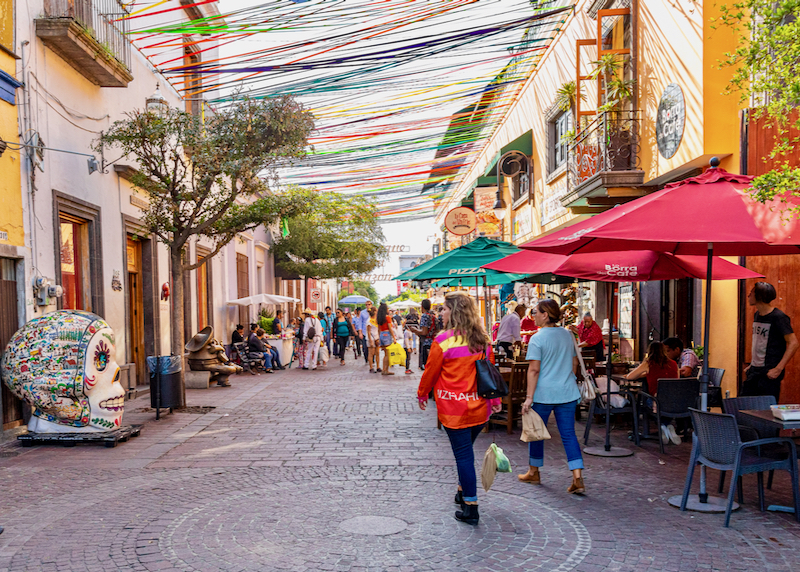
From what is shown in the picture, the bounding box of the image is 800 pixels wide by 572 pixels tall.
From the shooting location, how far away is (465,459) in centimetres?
483

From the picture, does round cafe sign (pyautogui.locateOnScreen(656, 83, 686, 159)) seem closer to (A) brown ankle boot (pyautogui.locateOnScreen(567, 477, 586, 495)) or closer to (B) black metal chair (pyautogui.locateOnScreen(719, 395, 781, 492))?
(B) black metal chair (pyautogui.locateOnScreen(719, 395, 781, 492))

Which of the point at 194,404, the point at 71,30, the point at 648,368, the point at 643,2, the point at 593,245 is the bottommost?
the point at 194,404

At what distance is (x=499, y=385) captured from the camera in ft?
15.9

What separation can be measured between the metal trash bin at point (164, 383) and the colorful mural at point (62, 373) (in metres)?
1.53

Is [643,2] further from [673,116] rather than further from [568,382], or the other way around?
[568,382]

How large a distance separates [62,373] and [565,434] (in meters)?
5.62

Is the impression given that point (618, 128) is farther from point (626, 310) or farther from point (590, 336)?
point (626, 310)

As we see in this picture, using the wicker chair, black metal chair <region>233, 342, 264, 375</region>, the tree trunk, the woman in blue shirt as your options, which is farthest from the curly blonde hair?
black metal chair <region>233, 342, 264, 375</region>

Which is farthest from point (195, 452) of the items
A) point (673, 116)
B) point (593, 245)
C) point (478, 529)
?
point (673, 116)

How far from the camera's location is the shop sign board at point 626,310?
12656 mm

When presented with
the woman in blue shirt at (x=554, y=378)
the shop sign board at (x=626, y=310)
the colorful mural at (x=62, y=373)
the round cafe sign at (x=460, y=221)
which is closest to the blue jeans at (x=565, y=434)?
A: the woman in blue shirt at (x=554, y=378)

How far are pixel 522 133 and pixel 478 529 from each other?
51.4ft

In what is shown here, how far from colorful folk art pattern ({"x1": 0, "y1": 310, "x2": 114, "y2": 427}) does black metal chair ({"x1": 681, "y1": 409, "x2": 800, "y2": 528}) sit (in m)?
6.44

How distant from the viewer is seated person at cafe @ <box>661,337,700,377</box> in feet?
25.4
